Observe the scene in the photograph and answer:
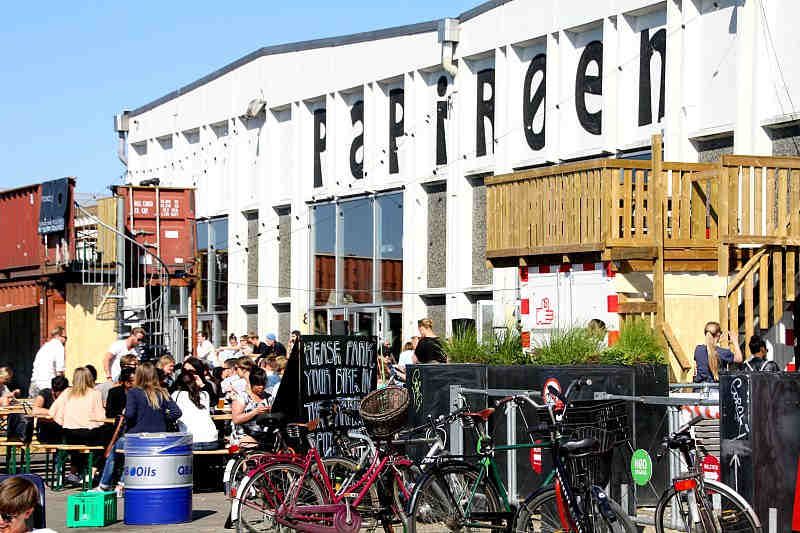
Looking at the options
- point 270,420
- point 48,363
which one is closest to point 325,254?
point 48,363

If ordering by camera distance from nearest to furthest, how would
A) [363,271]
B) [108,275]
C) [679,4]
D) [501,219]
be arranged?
[501,219] < [679,4] < [108,275] < [363,271]

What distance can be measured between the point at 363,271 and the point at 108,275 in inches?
300

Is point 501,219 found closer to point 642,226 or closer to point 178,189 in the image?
point 642,226

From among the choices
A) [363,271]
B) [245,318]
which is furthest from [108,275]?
[245,318]

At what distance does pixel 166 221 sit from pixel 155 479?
69.0 feet

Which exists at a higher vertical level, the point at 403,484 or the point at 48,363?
the point at 403,484

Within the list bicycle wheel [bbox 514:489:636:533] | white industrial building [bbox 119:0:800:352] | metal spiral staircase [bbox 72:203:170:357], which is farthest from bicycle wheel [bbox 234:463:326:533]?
metal spiral staircase [bbox 72:203:170:357]

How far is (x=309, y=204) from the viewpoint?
3934 cm

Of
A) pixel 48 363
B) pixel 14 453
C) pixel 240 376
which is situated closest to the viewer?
pixel 240 376

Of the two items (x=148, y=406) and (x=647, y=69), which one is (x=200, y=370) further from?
(x=647, y=69)

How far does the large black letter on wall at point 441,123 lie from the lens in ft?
110

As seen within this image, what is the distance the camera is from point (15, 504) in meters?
6.64

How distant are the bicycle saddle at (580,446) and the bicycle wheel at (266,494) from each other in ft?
7.71

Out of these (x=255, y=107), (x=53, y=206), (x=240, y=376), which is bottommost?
(x=240, y=376)
